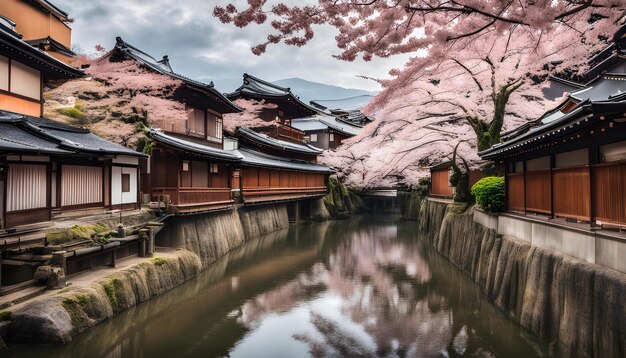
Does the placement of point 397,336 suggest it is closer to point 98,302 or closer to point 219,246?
point 98,302

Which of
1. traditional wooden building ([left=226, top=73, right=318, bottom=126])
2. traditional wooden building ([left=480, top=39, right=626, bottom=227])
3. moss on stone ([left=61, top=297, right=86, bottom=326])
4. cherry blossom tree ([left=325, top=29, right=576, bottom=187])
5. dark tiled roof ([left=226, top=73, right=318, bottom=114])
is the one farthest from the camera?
traditional wooden building ([left=226, top=73, right=318, bottom=126])

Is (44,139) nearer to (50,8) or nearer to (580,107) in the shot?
(580,107)

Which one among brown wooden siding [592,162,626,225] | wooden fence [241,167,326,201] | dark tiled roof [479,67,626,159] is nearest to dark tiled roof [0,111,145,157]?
wooden fence [241,167,326,201]

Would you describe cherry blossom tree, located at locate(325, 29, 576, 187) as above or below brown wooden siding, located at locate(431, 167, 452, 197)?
above

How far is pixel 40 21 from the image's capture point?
98.3 ft

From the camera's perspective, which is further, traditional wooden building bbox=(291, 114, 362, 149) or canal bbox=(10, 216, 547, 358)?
traditional wooden building bbox=(291, 114, 362, 149)

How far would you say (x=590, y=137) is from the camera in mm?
8812

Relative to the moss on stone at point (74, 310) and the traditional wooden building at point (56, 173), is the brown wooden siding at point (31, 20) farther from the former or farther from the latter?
the moss on stone at point (74, 310)

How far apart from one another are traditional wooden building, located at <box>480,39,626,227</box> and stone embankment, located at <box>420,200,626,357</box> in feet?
4.00

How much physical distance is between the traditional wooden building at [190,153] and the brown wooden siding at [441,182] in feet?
53.6

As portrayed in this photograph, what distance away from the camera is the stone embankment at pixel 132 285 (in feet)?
29.8

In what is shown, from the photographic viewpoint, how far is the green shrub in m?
15.3

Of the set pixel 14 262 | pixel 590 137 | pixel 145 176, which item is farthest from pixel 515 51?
pixel 14 262

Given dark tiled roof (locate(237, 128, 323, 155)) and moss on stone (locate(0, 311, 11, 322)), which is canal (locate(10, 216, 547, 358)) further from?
dark tiled roof (locate(237, 128, 323, 155))
